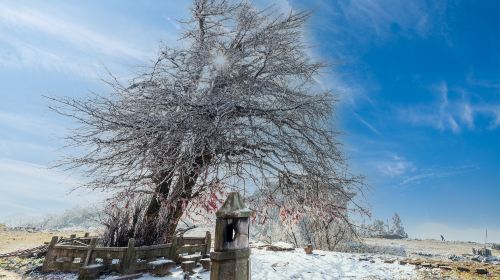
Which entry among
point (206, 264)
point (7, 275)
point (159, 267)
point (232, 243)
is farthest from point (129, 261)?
point (232, 243)

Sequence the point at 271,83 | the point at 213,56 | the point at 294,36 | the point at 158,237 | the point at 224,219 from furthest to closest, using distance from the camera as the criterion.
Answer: the point at 294,36
the point at 213,56
the point at 271,83
the point at 158,237
the point at 224,219

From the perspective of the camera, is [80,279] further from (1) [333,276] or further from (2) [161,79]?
(1) [333,276]

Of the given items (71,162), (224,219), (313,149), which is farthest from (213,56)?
(224,219)

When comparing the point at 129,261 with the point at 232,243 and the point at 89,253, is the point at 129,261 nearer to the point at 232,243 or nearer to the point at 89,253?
the point at 89,253

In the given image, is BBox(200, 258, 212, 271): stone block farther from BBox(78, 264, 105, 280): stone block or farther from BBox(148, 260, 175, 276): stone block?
BBox(78, 264, 105, 280): stone block

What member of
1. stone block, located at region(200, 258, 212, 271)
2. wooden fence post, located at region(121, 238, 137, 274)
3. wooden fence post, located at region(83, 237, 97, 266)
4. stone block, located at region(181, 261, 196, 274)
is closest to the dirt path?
wooden fence post, located at region(83, 237, 97, 266)

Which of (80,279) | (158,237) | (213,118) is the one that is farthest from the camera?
(158,237)

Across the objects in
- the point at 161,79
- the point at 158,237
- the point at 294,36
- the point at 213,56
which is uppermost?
the point at 294,36

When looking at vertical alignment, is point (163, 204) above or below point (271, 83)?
below

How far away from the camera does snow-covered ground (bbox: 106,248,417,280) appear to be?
8680 millimetres

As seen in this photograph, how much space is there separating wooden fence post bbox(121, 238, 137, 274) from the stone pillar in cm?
488

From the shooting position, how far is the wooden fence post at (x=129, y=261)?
7.72 meters

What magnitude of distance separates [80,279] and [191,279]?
2.62m

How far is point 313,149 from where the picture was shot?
9.06 metres
